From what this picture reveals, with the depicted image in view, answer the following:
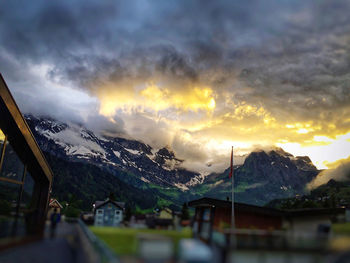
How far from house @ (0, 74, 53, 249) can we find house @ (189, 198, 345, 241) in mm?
15889

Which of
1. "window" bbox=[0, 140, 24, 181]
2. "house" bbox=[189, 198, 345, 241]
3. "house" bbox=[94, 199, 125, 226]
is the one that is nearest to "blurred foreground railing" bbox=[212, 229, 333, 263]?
"house" bbox=[189, 198, 345, 241]

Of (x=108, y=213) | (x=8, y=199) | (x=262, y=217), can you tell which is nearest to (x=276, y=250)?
(x=262, y=217)

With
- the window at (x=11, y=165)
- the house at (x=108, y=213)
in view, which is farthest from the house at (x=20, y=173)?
the house at (x=108, y=213)

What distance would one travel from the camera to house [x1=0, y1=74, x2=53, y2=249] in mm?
24375

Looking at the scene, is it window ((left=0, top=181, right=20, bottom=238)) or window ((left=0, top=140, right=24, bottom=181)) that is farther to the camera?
window ((left=0, top=181, right=20, bottom=238))

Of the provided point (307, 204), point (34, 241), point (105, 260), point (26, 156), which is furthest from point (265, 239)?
point (307, 204)

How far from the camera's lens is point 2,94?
2402cm

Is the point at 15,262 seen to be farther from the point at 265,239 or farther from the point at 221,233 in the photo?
the point at 265,239

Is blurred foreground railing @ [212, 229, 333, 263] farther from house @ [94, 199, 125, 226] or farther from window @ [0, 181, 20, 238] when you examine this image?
house @ [94, 199, 125, 226]

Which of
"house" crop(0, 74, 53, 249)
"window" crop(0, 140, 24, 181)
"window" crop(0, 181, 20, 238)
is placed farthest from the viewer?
"window" crop(0, 181, 20, 238)

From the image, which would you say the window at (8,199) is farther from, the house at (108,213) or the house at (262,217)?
the house at (108,213)

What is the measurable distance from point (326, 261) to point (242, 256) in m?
4.43

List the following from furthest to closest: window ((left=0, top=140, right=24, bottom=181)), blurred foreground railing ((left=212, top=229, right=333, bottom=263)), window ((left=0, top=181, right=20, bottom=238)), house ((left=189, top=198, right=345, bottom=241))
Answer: house ((left=189, top=198, right=345, bottom=241))
window ((left=0, top=181, right=20, bottom=238))
window ((left=0, top=140, right=24, bottom=181))
blurred foreground railing ((left=212, top=229, right=333, bottom=263))

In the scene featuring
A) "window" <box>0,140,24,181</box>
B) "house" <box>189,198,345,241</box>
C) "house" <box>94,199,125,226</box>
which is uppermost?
"window" <box>0,140,24,181</box>
